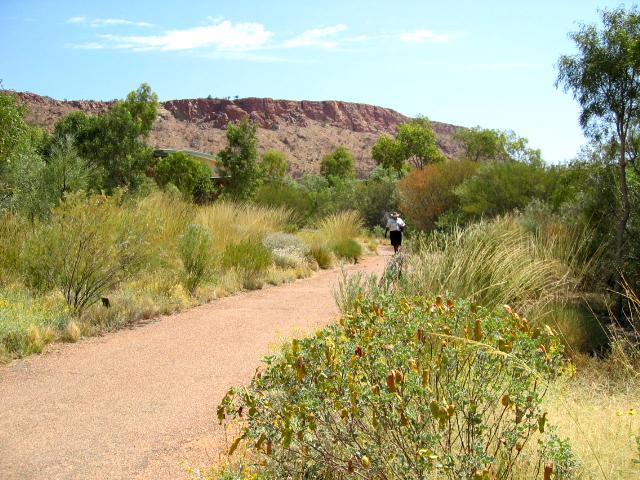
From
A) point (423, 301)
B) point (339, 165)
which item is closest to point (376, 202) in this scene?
point (423, 301)

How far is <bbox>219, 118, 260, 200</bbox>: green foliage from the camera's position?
33.7 metres

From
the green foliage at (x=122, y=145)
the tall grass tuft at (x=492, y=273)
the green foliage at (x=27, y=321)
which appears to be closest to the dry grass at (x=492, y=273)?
the tall grass tuft at (x=492, y=273)

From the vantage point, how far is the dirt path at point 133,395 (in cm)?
495

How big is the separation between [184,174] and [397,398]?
3800 centimetres

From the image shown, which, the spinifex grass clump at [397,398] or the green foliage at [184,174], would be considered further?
the green foliage at [184,174]

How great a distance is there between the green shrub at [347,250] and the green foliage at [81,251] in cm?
967

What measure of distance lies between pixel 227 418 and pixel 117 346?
126 inches

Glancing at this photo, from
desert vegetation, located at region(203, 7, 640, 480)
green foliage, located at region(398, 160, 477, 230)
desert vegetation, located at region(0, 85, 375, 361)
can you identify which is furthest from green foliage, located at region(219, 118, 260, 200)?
desert vegetation, located at region(203, 7, 640, 480)

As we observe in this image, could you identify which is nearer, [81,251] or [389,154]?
[81,251]

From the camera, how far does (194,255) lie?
12336 millimetres

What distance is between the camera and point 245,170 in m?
33.6

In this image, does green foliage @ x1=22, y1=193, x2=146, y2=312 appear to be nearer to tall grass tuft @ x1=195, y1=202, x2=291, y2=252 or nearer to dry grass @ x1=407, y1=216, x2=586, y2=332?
tall grass tuft @ x1=195, y1=202, x2=291, y2=252

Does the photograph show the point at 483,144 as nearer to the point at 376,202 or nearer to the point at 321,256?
the point at 376,202

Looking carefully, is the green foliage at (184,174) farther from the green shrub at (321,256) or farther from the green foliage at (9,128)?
A: the green foliage at (9,128)
